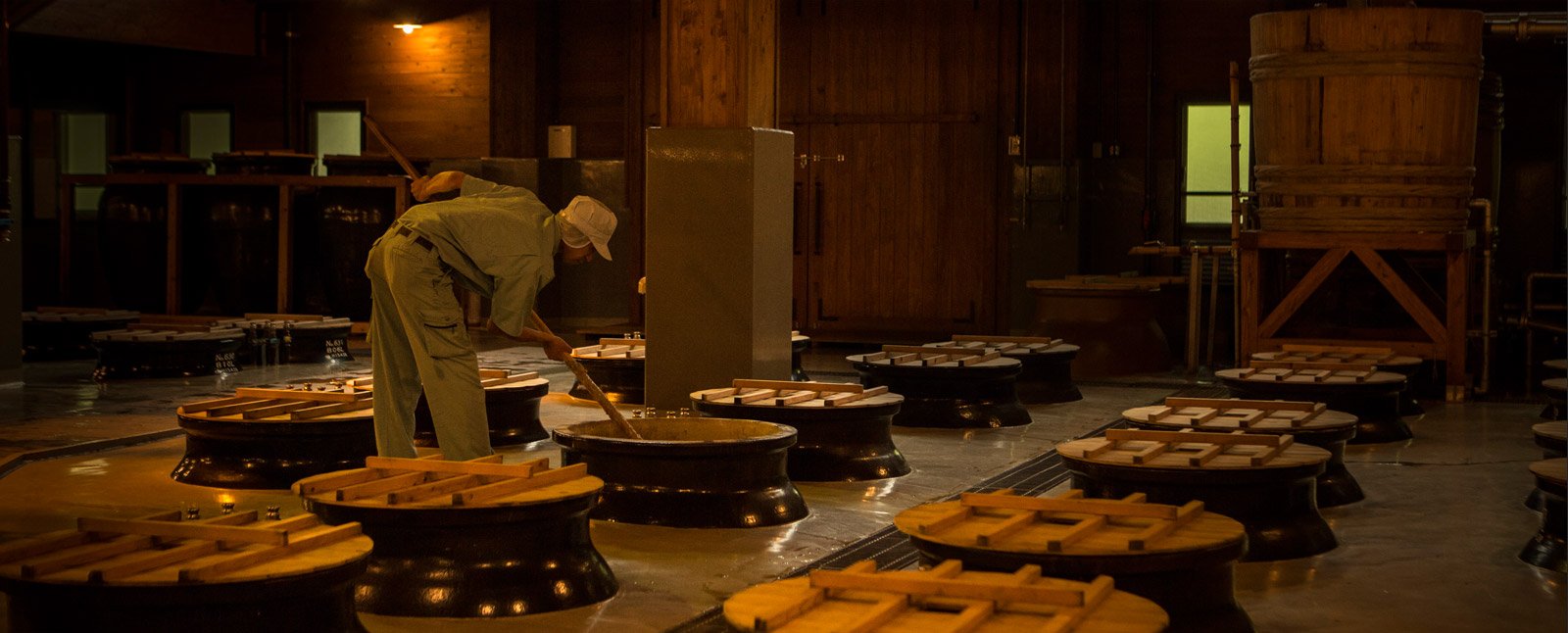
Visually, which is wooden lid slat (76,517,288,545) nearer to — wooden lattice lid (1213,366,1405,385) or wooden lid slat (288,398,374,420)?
wooden lid slat (288,398,374,420)

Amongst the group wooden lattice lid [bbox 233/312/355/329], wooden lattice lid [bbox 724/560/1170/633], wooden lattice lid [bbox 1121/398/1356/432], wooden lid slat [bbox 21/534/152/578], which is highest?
wooden lattice lid [bbox 233/312/355/329]

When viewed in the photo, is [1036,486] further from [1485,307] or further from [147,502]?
[1485,307]

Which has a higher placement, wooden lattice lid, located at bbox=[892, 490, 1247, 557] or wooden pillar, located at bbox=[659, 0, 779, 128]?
wooden pillar, located at bbox=[659, 0, 779, 128]

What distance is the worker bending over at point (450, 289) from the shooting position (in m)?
6.71

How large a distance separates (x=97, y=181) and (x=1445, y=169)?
12919 mm

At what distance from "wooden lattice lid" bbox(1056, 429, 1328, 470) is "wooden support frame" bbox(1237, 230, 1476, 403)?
5.20m

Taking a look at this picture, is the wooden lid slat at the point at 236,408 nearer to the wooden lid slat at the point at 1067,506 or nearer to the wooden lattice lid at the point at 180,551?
the wooden lattice lid at the point at 180,551

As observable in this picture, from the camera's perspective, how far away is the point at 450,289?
6.93m

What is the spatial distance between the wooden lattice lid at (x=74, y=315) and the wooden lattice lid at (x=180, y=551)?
11192 millimetres

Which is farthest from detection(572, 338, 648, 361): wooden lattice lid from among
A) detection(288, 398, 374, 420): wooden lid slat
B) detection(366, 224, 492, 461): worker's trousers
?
detection(366, 224, 492, 461): worker's trousers

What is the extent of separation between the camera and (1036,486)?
8.05 meters

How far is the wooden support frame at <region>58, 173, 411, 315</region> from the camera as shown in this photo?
16.5m

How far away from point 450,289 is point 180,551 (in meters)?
2.64

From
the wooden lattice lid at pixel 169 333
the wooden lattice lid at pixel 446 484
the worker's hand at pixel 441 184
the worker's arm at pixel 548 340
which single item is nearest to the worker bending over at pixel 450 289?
the worker's arm at pixel 548 340
